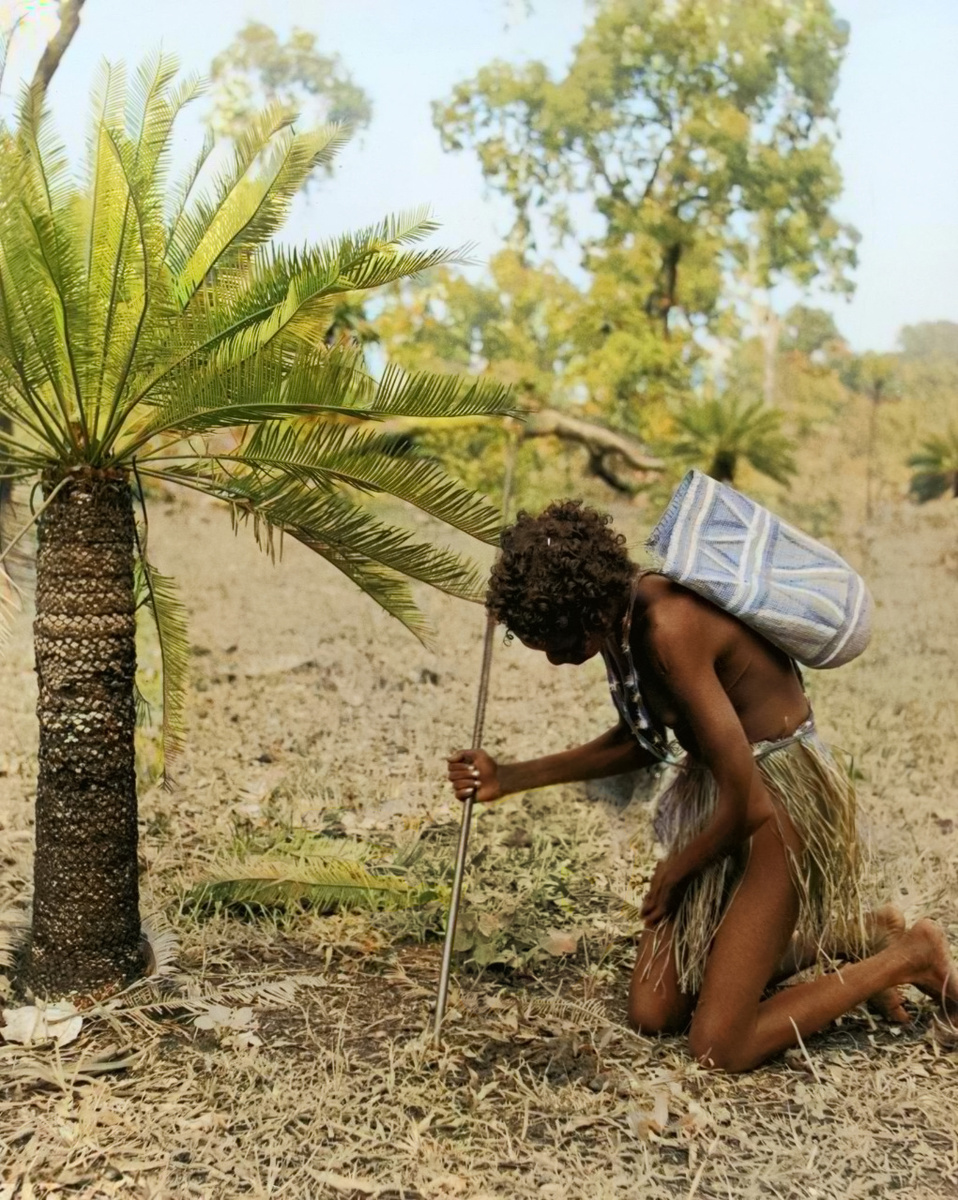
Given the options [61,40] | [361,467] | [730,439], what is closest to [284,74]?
[61,40]

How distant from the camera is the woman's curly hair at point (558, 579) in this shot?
2627mm

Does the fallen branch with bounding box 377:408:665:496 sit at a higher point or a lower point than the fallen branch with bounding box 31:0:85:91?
lower

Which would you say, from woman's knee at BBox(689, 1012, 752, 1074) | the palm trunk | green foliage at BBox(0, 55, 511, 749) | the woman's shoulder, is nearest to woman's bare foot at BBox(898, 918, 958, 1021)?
woman's knee at BBox(689, 1012, 752, 1074)

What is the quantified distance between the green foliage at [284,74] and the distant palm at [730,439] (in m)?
2.87

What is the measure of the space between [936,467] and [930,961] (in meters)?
5.99

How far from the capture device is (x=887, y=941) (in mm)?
3104

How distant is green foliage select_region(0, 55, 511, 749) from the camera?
287 centimetres

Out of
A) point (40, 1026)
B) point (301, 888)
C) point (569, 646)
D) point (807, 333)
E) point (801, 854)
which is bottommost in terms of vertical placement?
point (40, 1026)

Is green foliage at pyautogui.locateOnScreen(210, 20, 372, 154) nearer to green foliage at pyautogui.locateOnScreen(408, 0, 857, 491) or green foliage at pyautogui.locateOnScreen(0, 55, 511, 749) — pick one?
green foliage at pyautogui.locateOnScreen(408, 0, 857, 491)

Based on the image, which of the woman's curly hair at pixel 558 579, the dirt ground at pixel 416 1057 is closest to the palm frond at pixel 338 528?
the woman's curly hair at pixel 558 579

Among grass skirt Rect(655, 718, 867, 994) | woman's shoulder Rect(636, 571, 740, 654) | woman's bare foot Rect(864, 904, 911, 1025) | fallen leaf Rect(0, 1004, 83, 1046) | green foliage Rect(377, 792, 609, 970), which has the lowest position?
fallen leaf Rect(0, 1004, 83, 1046)

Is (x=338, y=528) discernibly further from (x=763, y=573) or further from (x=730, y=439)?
(x=730, y=439)

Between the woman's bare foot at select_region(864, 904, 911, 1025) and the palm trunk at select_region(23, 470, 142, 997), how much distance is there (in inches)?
74.1

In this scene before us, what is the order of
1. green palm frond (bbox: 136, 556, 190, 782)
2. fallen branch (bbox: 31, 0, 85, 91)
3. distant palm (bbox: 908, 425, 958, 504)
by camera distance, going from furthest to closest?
distant palm (bbox: 908, 425, 958, 504) → fallen branch (bbox: 31, 0, 85, 91) → green palm frond (bbox: 136, 556, 190, 782)
